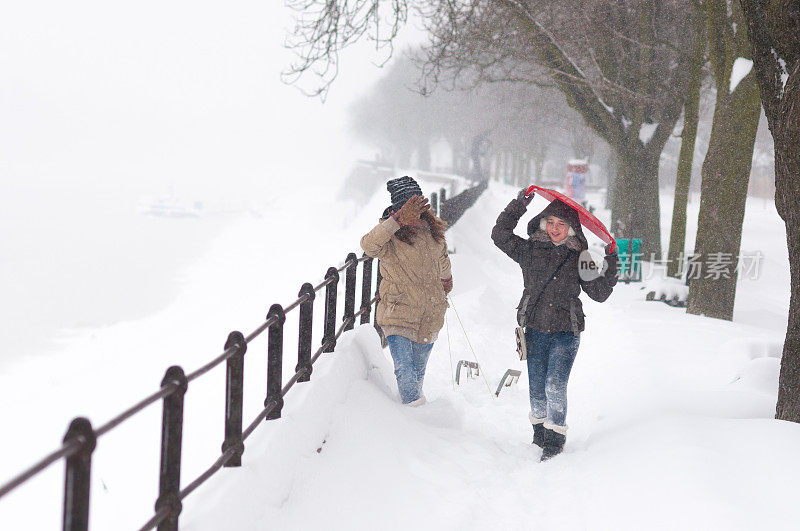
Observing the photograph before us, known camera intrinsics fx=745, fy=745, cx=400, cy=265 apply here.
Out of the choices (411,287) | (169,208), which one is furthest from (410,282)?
(169,208)

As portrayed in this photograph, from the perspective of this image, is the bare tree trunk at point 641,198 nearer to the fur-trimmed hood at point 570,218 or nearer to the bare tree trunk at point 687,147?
the bare tree trunk at point 687,147

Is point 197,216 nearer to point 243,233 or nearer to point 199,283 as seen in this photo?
point 243,233

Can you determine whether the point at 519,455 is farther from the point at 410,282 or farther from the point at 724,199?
the point at 724,199

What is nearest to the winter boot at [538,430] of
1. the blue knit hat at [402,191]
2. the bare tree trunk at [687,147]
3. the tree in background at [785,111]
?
the tree in background at [785,111]

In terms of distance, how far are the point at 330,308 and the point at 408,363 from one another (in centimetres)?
74

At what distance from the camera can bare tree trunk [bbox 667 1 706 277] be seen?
12945 millimetres

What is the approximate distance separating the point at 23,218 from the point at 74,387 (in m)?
77.3

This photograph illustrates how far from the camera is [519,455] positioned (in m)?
5.26

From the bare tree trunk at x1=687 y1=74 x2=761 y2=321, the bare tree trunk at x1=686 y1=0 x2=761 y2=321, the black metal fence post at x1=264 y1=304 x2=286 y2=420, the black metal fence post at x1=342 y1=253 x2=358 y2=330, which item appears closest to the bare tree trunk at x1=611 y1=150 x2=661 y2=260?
the bare tree trunk at x1=686 y1=0 x2=761 y2=321

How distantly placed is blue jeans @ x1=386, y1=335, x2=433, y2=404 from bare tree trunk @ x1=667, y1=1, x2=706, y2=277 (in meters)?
8.56

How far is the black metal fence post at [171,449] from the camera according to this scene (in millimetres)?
2771

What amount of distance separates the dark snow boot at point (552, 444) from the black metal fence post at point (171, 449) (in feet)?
9.76

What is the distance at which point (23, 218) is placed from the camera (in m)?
88.8

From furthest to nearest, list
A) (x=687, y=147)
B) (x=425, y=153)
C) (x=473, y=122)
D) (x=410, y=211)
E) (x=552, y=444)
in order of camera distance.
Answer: (x=425, y=153) → (x=473, y=122) → (x=687, y=147) → (x=552, y=444) → (x=410, y=211)
